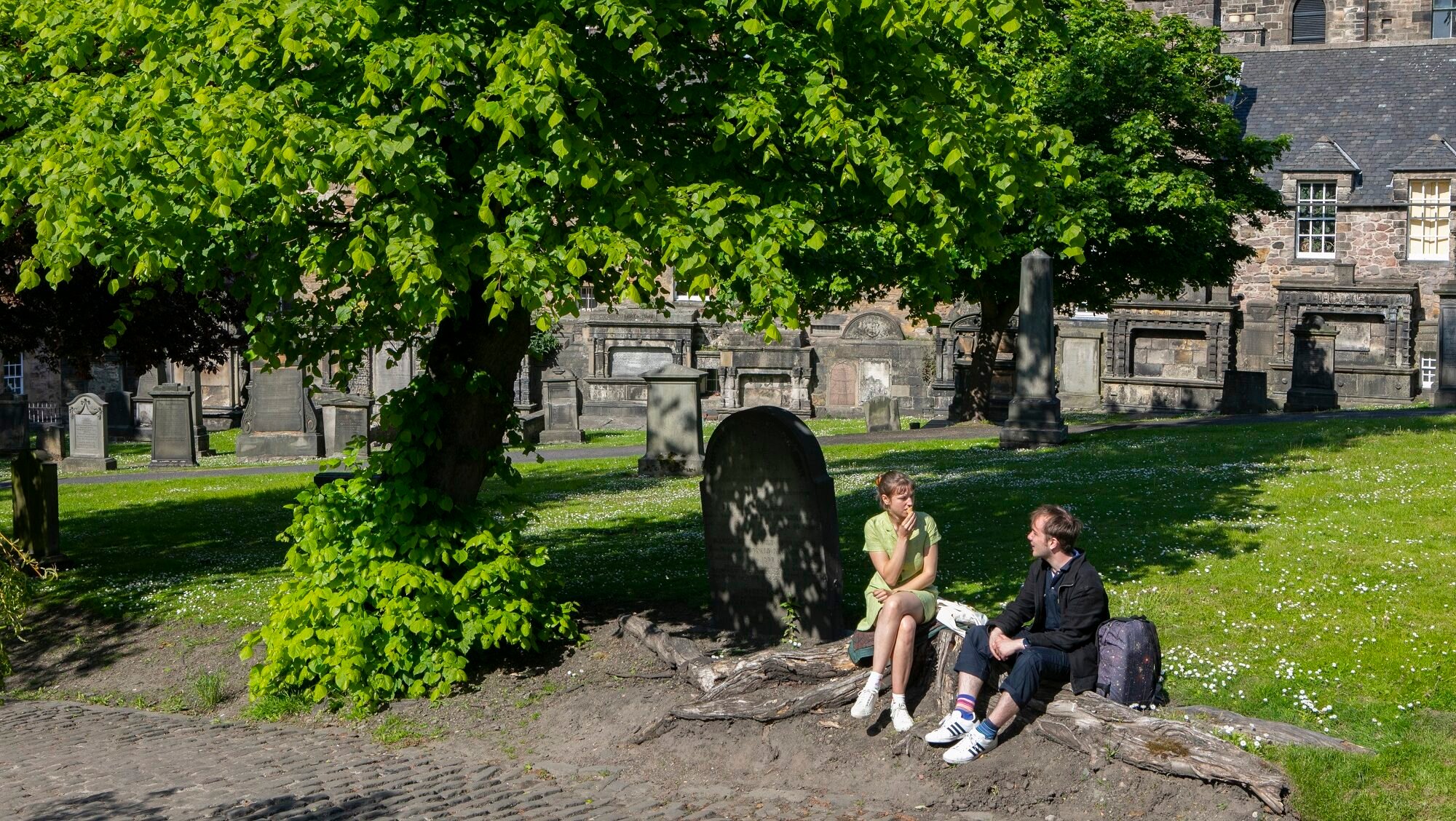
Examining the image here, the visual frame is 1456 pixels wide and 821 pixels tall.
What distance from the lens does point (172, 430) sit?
26188 mm

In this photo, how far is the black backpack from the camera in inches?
295

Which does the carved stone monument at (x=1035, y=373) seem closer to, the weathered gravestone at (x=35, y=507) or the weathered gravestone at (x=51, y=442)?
the weathered gravestone at (x=35, y=507)

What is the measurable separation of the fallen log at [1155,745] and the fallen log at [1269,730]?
0.33m

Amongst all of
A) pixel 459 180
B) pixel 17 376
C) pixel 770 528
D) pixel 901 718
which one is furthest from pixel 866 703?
pixel 17 376

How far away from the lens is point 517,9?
9.12m

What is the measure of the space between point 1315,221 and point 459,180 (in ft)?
138

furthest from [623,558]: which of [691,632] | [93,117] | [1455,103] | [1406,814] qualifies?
[1455,103]

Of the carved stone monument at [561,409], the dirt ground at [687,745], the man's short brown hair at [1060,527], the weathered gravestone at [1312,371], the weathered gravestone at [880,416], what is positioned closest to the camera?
the dirt ground at [687,745]

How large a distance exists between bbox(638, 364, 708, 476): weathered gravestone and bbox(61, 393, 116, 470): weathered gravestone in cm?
1111

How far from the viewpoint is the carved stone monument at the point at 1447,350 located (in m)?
26.5

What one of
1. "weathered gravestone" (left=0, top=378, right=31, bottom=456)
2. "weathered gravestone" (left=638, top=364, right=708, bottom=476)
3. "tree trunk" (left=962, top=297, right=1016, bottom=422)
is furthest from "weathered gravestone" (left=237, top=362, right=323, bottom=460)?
"tree trunk" (left=962, top=297, right=1016, bottom=422)

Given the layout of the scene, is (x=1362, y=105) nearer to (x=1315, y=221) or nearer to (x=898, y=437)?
(x=1315, y=221)

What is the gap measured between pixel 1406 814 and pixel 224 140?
7.05 meters

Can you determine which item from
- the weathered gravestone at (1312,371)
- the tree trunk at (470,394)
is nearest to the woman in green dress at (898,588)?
the tree trunk at (470,394)
